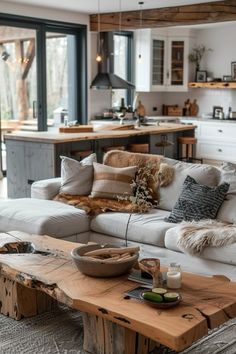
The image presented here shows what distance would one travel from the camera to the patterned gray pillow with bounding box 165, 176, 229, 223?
4.11 m

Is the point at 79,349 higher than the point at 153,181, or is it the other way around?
the point at 153,181

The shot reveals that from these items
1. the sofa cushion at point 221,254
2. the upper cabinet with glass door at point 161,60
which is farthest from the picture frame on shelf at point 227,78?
the sofa cushion at point 221,254

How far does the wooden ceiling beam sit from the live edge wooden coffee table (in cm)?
530

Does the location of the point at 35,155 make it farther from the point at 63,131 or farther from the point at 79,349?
Answer: the point at 79,349

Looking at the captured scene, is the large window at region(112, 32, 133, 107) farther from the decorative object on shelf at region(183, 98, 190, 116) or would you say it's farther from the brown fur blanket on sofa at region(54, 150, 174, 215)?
the brown fur blanket on sofa at region(54, 150, 174, 215)

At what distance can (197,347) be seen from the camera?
3027mm

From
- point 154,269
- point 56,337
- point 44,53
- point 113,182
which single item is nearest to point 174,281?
point 154,269

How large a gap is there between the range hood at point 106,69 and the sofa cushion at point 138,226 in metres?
4.57

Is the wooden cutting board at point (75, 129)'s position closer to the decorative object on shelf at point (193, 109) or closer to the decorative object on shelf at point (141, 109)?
the decorative object on shelf at point (141, 109)

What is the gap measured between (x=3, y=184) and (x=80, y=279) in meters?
5.27

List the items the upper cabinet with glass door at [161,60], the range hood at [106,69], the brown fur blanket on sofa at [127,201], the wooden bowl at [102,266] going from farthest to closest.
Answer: the upper cabinet with glass door at [161,60], the range hood at [106,69], the brown fur blanket on sofa at [127,201], the wooden bowl at [102,266]

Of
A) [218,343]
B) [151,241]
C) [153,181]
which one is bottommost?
[218,343]

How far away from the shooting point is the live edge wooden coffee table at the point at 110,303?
7.84 ft

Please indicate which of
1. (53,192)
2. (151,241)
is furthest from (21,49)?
(151,241)
